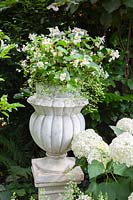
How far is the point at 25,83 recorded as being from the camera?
258 centimetres

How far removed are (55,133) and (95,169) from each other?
→ 28 cm

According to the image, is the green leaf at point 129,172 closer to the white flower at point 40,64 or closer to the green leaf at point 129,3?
the white flower at point 40,64

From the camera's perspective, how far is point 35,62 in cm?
188

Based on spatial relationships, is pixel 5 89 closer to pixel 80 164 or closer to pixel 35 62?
pixel 35 62

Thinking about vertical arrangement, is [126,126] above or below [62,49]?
below

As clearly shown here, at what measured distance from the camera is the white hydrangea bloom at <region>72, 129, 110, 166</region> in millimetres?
1718

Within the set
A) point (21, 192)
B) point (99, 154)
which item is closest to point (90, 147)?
point (99, 154)

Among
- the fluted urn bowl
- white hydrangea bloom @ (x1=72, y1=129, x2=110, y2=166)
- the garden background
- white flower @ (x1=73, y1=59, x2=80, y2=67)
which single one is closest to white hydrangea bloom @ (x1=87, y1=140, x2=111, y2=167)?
white hydrangea bloom @ (x1=72, y1=129, x2=110, y2=166)

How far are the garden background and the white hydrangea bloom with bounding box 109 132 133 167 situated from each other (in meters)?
0.54

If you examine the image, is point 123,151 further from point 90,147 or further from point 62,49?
point 62,49

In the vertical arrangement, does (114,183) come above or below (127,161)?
below

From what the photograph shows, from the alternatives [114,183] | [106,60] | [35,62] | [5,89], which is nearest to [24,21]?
[5,89]

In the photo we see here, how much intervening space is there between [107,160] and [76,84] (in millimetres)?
356

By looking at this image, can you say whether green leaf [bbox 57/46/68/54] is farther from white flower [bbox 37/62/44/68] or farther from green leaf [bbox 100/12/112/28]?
green leaf [bbox 100/12/112/28]
